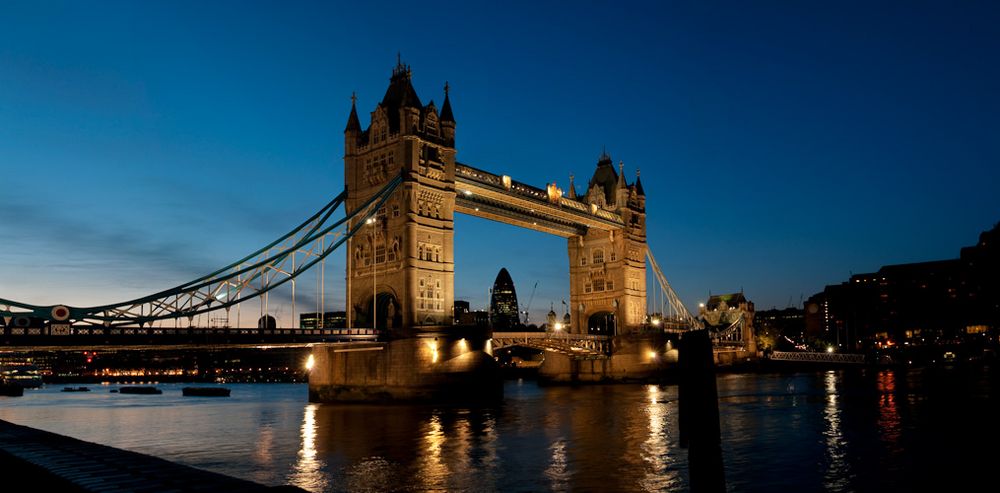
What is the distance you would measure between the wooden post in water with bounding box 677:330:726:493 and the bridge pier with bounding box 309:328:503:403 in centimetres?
4395

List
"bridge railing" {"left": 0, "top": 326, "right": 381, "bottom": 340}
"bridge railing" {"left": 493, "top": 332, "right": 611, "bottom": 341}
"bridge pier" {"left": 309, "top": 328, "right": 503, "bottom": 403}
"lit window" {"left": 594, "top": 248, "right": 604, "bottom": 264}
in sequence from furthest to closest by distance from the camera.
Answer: "lit window" {"left": 594, "top": 248, "right": 604, "bottom": 264} < "bridge railing" {"left": 493, "top": 332, "right": 611, "bottom": 341} < "bridge pier" {"left": 309, "top": 328, "right": 503, "bottom": 403} < "bridge railing" {"left": 0, "top": 326, "right": 381, "bottom": 340}

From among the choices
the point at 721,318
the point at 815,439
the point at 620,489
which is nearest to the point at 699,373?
the point at 620,489

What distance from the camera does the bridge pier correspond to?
56.7 m

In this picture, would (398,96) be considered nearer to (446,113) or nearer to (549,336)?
(446,113)

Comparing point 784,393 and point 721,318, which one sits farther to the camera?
point 721,318

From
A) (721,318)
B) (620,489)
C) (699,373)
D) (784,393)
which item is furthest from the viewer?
(721,318)

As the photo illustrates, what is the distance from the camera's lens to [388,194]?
6081 centimetres

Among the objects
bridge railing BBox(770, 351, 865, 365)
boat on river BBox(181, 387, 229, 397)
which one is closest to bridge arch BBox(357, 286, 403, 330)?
boat on river BBox(181, 387, 229, 397)

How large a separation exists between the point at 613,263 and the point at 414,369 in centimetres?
4115

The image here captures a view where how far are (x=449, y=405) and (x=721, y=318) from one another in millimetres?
107160

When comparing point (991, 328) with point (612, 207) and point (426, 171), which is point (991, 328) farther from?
point (426, 171)

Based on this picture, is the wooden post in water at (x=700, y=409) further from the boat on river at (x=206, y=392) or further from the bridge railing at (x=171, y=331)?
the boat on river at (x=206, y=392)

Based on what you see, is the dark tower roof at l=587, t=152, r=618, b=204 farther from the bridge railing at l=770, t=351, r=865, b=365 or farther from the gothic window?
the bridge railing at l=770, t=351, r=865, b=365

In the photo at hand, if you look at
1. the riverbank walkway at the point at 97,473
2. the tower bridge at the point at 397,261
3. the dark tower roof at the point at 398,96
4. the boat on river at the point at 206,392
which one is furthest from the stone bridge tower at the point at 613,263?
the riverbank walkway at the point at 97,473
